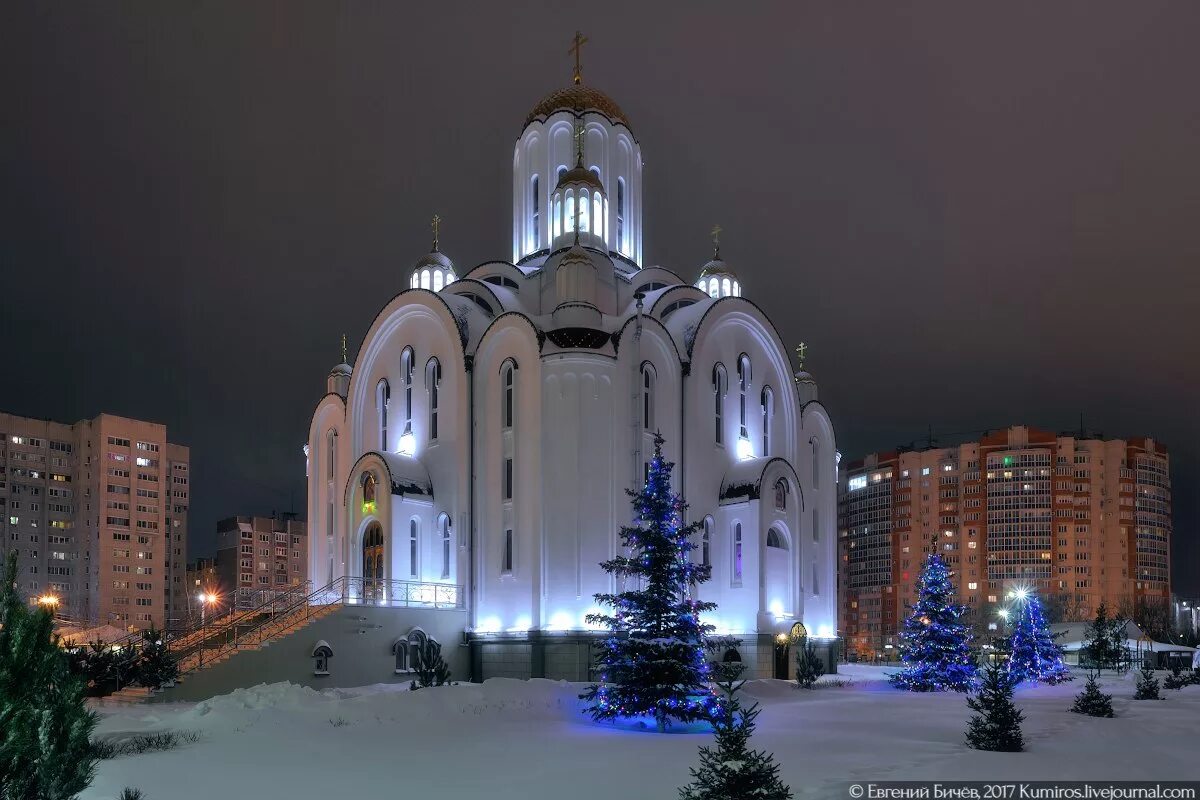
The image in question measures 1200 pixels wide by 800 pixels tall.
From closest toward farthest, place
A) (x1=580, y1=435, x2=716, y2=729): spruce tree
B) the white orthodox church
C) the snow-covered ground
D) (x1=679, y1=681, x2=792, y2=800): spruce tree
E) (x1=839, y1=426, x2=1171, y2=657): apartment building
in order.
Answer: (x1=679, y1=681, x2=792, y2=800): spruce tree < the snow-covered ground < (x1=580, y1=435, x2=716, y2=729): spruce tree < the white orthodox church < (x1=839, y1=426, x2=1171, y2=657): apartment building

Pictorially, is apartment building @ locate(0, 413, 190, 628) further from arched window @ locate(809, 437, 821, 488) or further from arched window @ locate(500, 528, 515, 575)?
arched window @ locate(500, 528, 515, 575)

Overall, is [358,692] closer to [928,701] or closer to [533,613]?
[533,613]

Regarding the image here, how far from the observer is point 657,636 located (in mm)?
19234

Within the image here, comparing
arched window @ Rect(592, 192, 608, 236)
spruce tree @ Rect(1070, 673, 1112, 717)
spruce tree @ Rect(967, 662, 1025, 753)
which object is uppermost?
arched window @ Rect(592, 192, 608, 236)

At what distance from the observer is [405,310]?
111 feet

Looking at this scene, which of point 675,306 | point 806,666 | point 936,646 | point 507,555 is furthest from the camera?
point 675,306

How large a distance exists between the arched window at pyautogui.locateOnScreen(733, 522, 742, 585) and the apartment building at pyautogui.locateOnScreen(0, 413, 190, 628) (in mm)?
70379

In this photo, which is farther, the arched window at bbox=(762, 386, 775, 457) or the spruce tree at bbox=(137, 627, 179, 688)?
the arched window at bbox=(762, 386, 775, 457)

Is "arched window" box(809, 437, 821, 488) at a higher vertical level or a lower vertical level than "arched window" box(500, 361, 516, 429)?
lower

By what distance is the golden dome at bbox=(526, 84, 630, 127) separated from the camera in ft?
126

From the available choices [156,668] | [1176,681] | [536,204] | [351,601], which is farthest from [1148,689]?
[536,204]

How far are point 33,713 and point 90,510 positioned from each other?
91.5 meters

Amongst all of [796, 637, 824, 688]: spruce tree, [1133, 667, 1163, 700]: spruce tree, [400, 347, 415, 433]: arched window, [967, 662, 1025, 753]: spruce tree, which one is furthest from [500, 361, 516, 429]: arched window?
[967, 662, 1025, 753]: spruce tree

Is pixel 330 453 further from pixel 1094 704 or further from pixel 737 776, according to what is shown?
pixel 737 776
